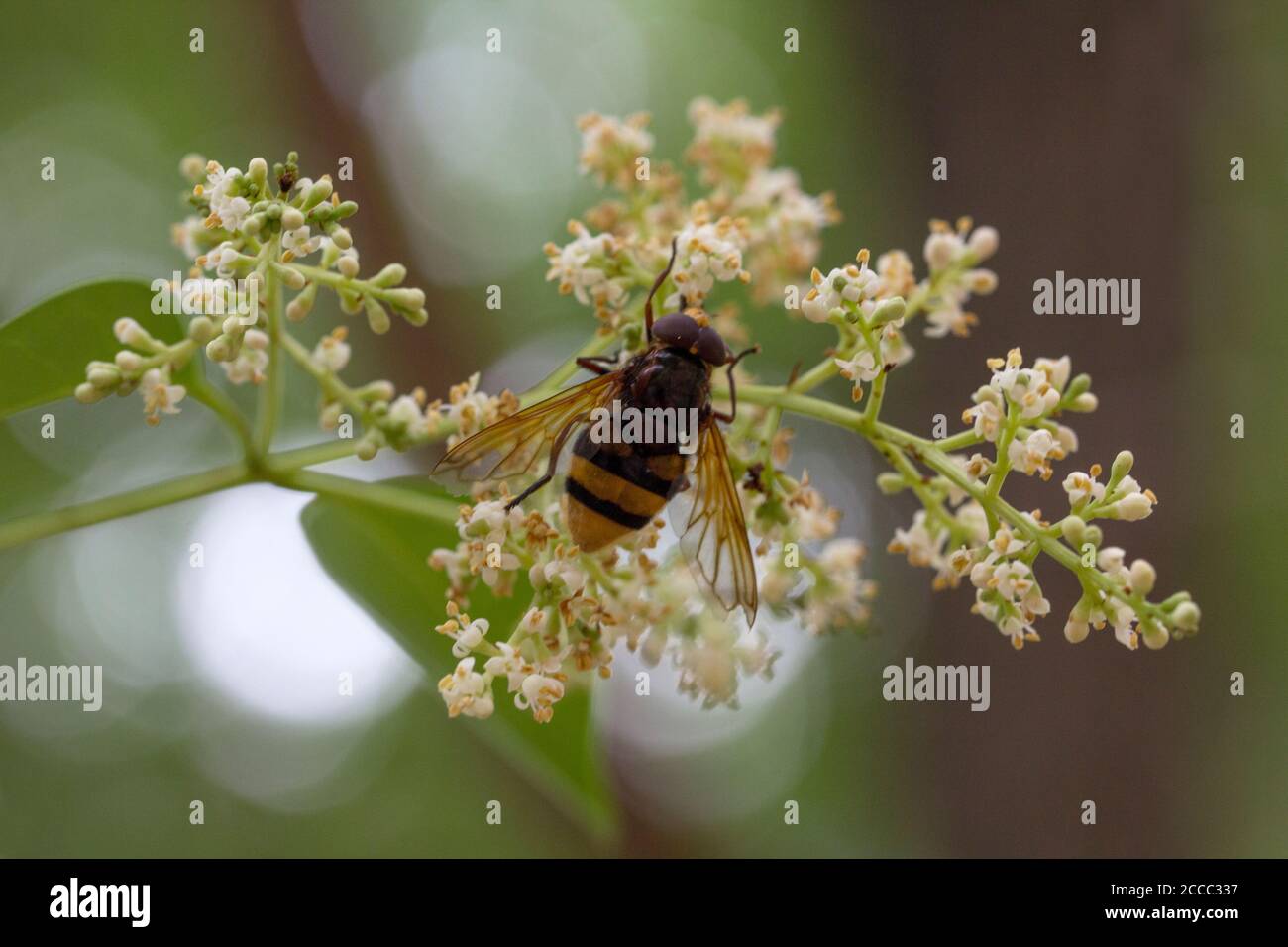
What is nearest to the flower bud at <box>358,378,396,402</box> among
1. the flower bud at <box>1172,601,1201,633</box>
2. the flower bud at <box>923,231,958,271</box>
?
the flower bud at <box>923,231,958,271</box>

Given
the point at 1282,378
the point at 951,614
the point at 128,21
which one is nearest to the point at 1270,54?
the point at 1282,378

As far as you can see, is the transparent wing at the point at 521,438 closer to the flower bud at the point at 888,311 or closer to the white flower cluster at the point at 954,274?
the flower bud at the point at 888,311

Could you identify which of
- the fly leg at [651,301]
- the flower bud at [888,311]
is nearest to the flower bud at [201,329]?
the fly leg at [651,301]

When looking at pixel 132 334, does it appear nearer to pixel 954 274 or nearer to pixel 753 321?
pixel 954 274

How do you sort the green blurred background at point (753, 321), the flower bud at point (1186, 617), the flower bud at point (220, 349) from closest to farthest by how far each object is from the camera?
the flower bud at point (1186, 617), the flower bud at point (220, 349), the green blurred background at point (753, 321)

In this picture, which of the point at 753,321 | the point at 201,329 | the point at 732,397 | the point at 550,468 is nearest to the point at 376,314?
the point at 201,329

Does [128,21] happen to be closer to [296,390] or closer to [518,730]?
[296,390]

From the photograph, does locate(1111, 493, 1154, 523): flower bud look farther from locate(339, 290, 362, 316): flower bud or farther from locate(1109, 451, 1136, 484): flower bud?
locate(339, 290, 362, 316): flower bud
